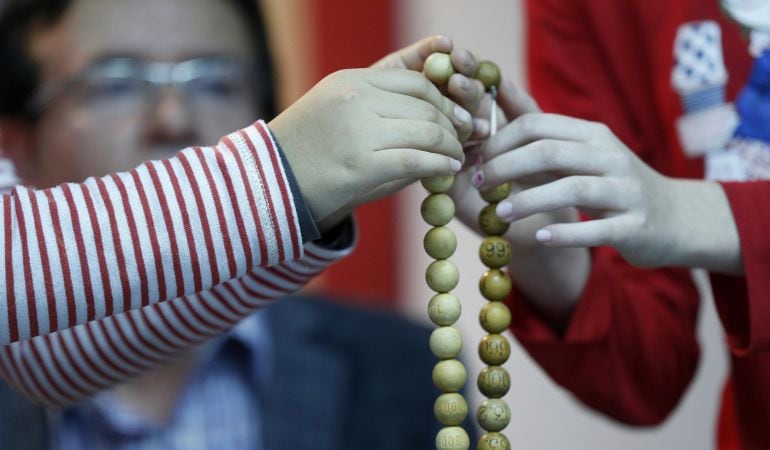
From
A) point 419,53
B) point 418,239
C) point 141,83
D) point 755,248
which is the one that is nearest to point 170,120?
point 141,83

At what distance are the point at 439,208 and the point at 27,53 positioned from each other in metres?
0.75

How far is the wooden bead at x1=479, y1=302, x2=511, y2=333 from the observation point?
0.65 metres

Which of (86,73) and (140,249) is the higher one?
(86,73)

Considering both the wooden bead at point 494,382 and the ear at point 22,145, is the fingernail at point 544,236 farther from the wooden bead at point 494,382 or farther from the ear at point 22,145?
the ear at point 22,145

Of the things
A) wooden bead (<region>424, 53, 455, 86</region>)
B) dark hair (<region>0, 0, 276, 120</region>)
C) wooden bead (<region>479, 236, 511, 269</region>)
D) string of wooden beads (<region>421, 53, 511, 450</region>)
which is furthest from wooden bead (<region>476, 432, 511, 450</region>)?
dark hair (<region>0, 0, 276, 120</region>)

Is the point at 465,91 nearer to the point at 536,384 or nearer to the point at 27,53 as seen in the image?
the point at 27,53

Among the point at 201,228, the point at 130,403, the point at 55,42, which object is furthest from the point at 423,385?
the point at 201,228

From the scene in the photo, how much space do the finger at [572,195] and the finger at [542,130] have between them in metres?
0.03

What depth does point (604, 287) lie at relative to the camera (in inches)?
28.8

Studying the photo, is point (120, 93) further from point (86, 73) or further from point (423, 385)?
point (423, 385)

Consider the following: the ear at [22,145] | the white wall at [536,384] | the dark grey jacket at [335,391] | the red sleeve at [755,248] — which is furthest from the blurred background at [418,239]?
the red sleeve at [755,248]

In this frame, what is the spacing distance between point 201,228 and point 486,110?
203 millimetres

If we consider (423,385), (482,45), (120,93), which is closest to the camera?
(120,93)

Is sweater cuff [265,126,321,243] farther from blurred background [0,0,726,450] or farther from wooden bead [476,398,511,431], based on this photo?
blurred background [0,0,726,450]
